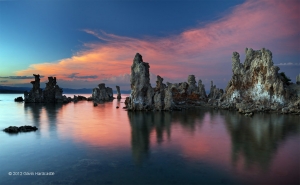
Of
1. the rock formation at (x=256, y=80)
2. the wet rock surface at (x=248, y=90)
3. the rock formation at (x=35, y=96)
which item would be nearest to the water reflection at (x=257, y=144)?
the wet rock surface at (x=248, y=90)

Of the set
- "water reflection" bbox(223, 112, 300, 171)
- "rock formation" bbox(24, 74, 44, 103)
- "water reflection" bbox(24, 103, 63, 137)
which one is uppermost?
"rock formation" bbox(24, 74, 44, 103)

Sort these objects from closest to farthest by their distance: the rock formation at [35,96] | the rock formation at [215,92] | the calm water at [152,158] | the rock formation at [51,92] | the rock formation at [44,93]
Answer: the calm water at [152,158] < the rock formation at [215,92] < the rock formation at [44,93] < the rock formation at [35,96] < the rock formation at [51,92]

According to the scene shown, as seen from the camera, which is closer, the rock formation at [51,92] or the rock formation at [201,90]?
the rock formation at [201,90]

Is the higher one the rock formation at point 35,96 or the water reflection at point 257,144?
the rock formation at point 35,96

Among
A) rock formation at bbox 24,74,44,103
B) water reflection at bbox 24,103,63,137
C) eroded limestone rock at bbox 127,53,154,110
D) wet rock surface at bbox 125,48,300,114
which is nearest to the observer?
water reflection at bbox 24,103,63,137

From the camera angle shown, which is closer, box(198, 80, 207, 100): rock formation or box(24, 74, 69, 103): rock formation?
box(198, 80, 207, 100): rock formation

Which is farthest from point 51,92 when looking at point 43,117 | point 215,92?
point 215,92

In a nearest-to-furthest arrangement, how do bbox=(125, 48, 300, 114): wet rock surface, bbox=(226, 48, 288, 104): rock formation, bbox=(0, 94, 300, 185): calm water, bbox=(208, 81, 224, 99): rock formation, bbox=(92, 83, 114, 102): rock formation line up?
bbox=(0, 94, 300, 185): calm water
bbox=(125, 48, 300, 114): wet rock surface
bbox=(226, 48, 288, 104): rock formation
bbox=(208, 81, 224, 99): rock formation
bbox=(92, 83, 114, 102): rock formation

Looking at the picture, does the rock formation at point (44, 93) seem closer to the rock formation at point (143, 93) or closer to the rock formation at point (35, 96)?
the rock formation at point (35, 96)

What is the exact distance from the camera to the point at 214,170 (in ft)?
57.4

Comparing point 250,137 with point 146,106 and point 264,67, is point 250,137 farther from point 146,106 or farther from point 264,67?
point 264,67

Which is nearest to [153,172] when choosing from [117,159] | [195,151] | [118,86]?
[117,159]

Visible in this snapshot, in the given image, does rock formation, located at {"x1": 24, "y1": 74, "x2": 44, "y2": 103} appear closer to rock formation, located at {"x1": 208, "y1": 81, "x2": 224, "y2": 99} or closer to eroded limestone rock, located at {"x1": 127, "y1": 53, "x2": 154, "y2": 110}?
eroded limestone rock, located at {"x1": 127, "y1": 53, "x2": 154, "y2": 110}

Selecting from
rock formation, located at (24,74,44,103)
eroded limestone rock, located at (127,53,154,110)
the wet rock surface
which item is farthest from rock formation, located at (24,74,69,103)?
eroded limestone rock, located at (127,53,154,110)
